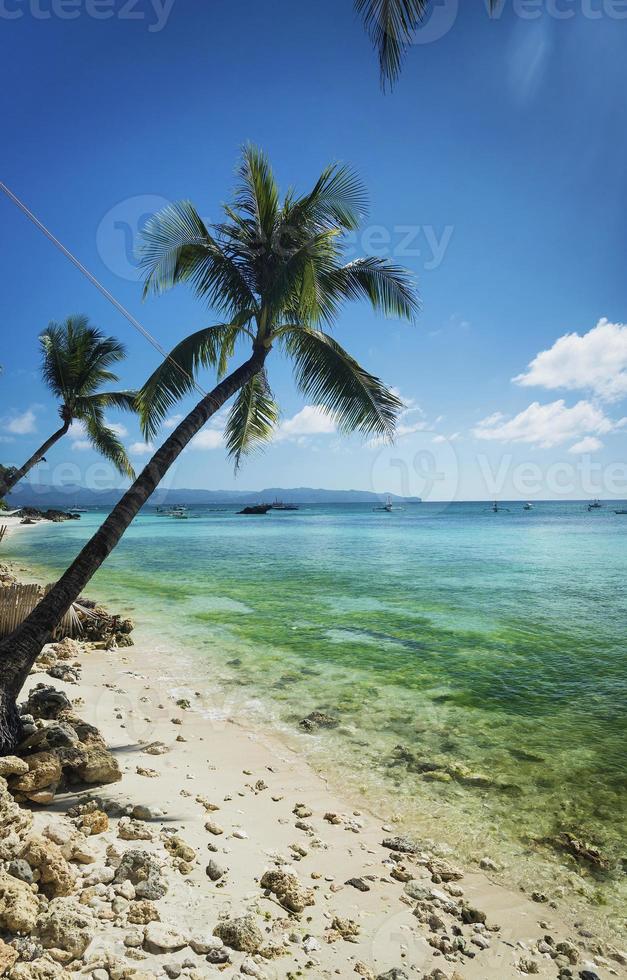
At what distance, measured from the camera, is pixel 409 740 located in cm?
643

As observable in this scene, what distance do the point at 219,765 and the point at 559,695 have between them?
599 cm

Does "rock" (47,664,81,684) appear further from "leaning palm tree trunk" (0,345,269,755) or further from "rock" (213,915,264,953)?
"rock" (213,915,264,953)

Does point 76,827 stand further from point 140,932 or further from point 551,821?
point 551,821

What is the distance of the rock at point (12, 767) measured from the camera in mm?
3791

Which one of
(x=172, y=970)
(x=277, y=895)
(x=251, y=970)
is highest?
(x=172, y=970)

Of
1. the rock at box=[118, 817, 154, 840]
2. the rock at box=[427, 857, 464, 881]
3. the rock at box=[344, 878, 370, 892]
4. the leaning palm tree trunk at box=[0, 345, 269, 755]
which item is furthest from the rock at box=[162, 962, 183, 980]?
the leaning palm tree trunk at box=[0, 345, 269, 755]

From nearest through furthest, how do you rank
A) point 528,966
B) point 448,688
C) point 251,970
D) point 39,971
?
point 39,971
point 251,970
point 528,966
point 448,688

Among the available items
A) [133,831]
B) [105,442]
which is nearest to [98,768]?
[133,831]

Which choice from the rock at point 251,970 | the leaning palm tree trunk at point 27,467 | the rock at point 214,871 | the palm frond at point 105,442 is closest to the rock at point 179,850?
the rock at point 214,871

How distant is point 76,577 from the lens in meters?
5.32

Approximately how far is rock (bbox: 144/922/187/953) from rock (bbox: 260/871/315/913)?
2.34ft

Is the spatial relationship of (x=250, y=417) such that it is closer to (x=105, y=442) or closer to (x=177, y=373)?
(x=177, y=373)

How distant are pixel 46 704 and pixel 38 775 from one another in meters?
2.12

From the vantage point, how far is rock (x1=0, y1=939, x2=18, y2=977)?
2152 millimetres
